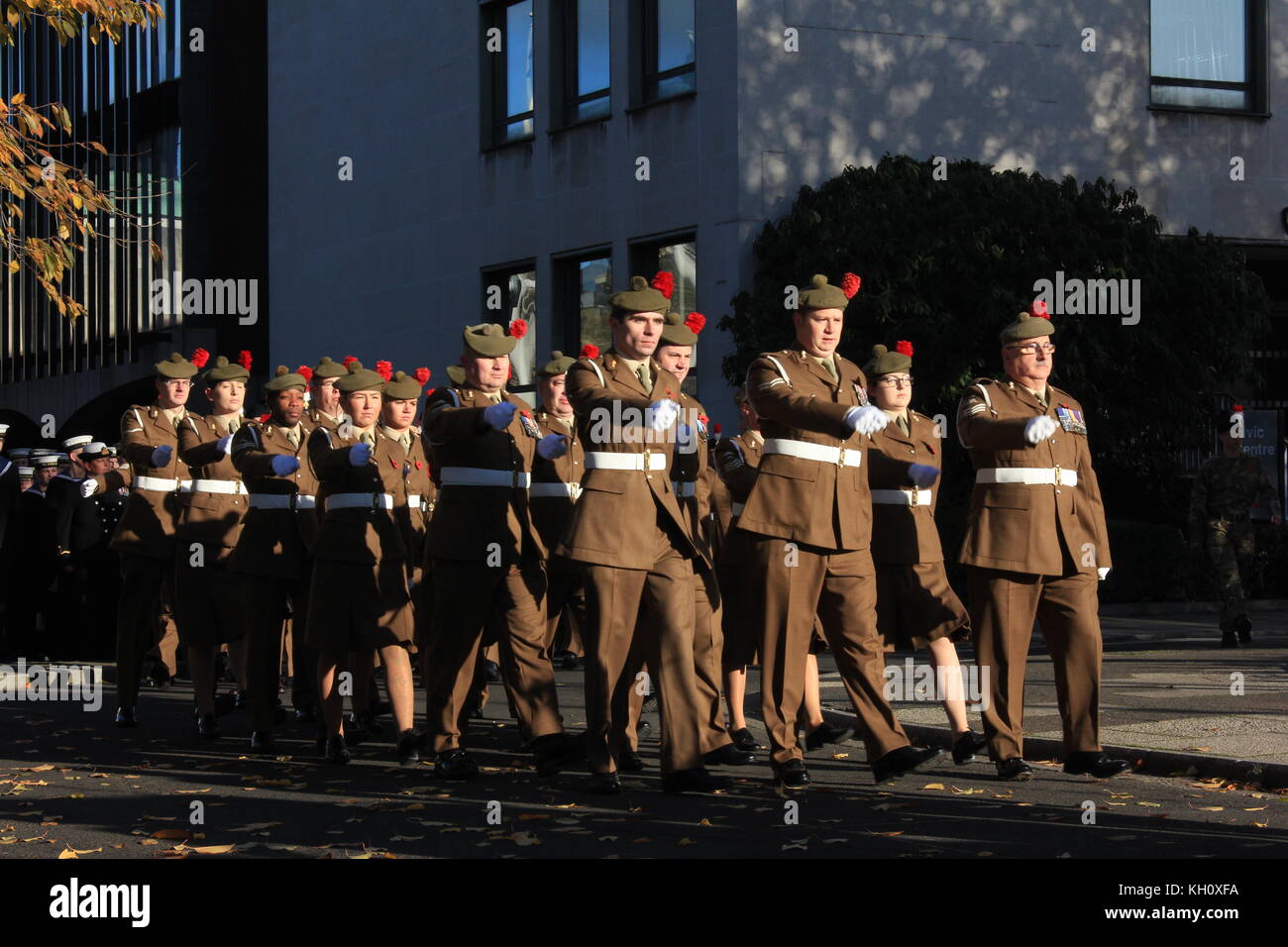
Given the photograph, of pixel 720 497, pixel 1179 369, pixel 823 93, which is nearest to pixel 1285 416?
pixel 1179 369

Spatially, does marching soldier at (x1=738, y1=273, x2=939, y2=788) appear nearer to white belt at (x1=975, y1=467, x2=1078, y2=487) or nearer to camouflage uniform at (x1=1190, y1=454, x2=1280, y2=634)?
white belt at (x1=975, y1=467, x2=1078, y2=487)

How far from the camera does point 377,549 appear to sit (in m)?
10.5

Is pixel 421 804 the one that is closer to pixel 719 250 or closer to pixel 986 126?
pixel 719 250

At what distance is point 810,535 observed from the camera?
906 centimetres

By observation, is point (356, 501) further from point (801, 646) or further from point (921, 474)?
point (921, 474)

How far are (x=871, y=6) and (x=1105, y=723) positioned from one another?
14425mm

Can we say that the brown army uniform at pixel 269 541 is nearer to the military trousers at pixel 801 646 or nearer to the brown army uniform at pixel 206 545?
the brown army uniform at pixel 206 545

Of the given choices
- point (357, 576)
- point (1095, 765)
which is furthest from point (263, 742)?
point (1095, 765)

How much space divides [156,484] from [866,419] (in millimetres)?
5590

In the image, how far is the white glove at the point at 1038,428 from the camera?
897 cm

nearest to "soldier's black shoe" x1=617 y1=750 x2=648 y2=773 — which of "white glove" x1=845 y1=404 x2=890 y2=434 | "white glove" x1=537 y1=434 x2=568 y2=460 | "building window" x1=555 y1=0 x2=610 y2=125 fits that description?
"white glove" x1=537 y1=434 x2=568 y2=460

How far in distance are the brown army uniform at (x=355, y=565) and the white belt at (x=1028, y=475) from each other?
9.94ft

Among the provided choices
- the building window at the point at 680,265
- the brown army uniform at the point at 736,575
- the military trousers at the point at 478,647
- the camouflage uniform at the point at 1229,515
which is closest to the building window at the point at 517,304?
the building window at the point at 680,265

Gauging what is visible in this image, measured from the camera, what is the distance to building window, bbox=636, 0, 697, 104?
Answer: 24.2 metres
